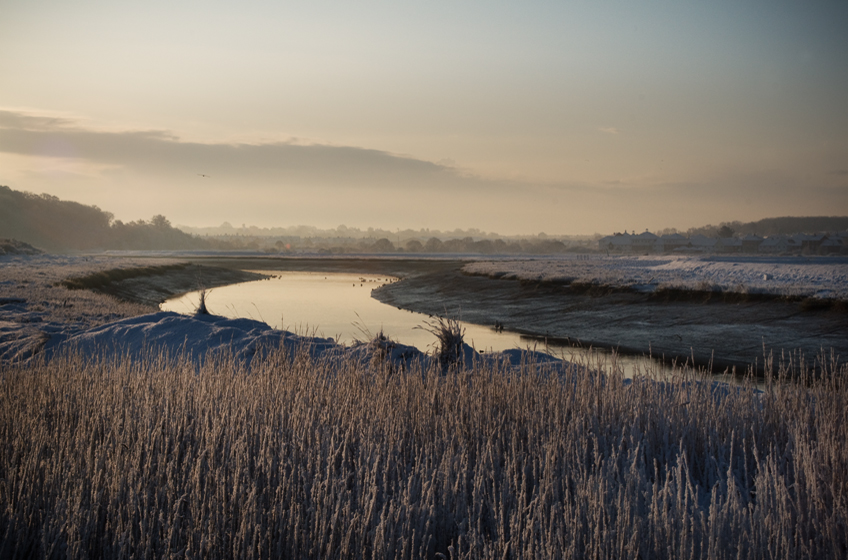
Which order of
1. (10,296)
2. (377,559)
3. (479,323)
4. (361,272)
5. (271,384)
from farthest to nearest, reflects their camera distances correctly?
(361,272), (479,323), (10,296), (271,384), (377,559)

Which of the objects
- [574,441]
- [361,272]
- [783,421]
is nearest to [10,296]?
[574,441]

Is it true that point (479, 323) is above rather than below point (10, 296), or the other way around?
below

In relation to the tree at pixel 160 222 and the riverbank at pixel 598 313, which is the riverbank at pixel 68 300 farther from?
the tree at pixel 160 222

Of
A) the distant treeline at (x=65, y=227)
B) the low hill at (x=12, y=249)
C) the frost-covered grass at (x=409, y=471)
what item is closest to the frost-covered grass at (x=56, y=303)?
the frost-covered grass at (x=409, y=471)

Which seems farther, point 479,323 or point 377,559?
point 479,323

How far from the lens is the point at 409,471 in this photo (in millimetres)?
5348

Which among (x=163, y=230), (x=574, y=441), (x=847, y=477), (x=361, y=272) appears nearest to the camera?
(x=847, y=477)

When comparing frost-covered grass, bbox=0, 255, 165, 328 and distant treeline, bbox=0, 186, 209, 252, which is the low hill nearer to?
frost-covered grass, bbox=0, 255, 165, 328

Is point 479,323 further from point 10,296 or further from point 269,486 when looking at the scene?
point 269,486

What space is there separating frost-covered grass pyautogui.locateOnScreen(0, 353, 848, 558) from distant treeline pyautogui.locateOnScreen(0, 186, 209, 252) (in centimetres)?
14462

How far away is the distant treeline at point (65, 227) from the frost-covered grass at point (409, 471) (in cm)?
14462

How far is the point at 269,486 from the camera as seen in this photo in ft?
14.4

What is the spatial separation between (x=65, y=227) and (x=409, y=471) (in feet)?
536

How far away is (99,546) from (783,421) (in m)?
6.86
